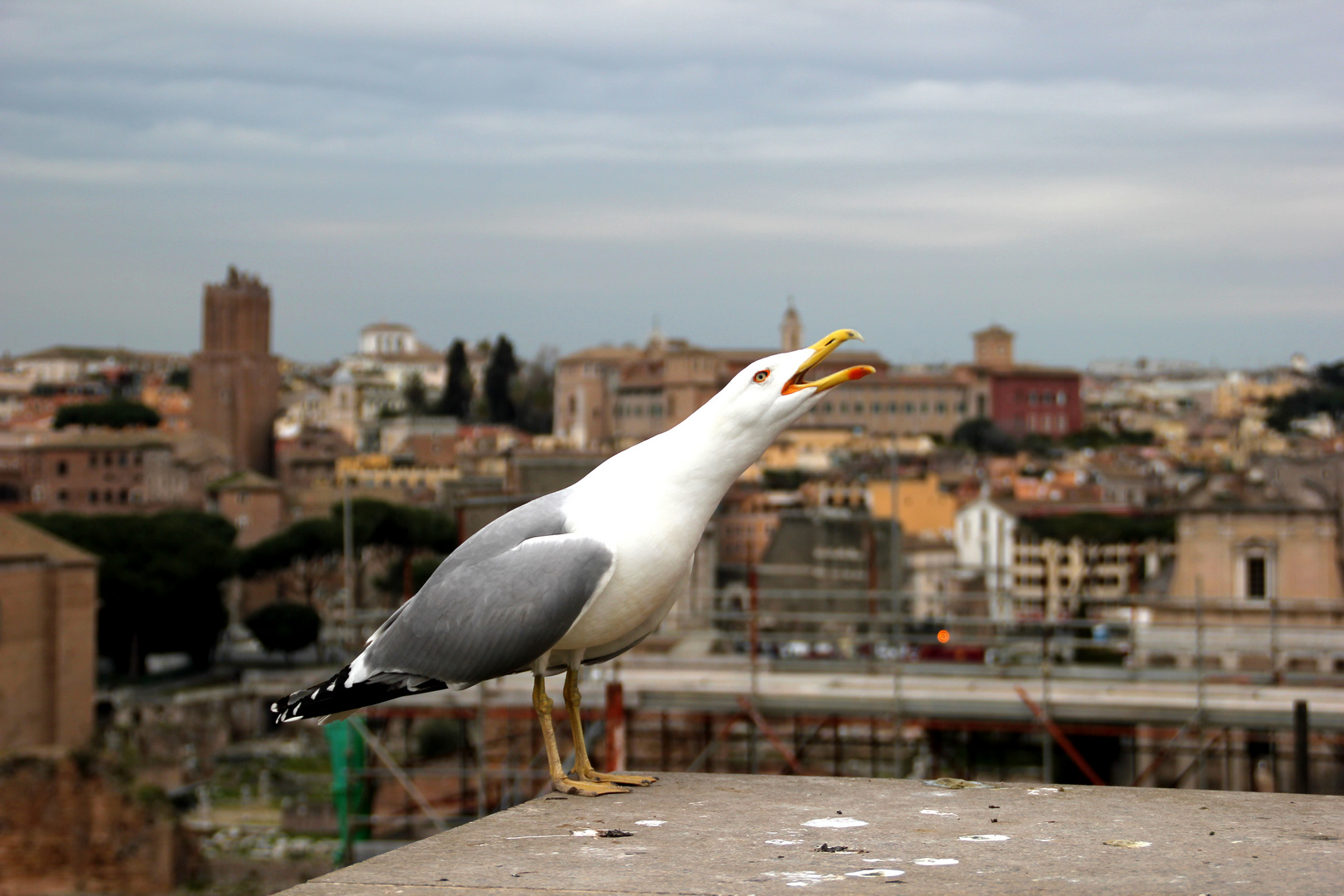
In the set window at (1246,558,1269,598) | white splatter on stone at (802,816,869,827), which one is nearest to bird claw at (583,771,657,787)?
white splatter on stone at (802,816,869,827)

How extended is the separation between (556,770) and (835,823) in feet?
1.33

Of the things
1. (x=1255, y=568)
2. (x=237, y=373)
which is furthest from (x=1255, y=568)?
(x=237, y=373)

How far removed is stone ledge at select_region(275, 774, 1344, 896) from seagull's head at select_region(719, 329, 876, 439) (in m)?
0.49

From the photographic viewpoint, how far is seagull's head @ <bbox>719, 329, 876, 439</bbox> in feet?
6.91

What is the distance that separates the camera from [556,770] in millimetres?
2176

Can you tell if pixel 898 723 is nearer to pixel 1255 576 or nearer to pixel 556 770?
pixel 556 770

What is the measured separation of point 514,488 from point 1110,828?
9.33 metres

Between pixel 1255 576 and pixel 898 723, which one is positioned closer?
pixel 898 723

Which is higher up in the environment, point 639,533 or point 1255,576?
point 639,533

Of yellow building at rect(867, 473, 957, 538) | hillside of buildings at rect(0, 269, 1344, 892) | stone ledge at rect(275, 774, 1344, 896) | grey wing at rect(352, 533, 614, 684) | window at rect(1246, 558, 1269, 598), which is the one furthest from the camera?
yellow building at rect(867, 473, 957, 538)

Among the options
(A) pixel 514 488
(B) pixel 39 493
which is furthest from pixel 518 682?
(B) pixel 39 493

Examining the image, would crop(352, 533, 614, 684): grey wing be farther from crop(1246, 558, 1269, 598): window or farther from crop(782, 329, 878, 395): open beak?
crop(1246, 558, 1269, 598): window

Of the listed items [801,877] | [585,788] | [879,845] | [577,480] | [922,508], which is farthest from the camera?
[922,508]

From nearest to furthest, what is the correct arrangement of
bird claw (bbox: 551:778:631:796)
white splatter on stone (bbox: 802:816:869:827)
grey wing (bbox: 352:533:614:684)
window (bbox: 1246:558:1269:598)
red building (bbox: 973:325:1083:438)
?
white splatter on stone (bbox: 802:816:869:827) < grey wing (bbox: 352:533:614:684) < bird claw (bbox: 551:778:631:796) < window (bbox: 1246:558:1269:598) < red building (bbox: 973:325:1083:438)
